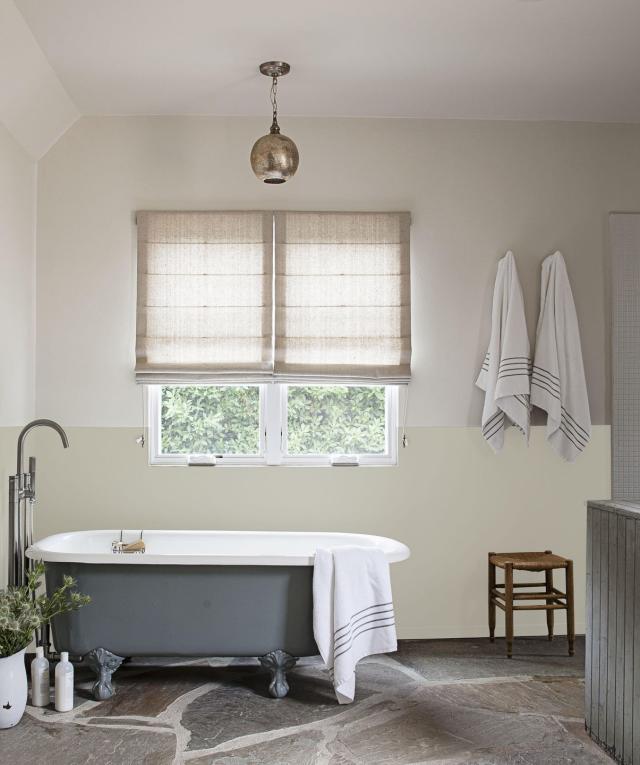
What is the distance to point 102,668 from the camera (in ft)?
11.7

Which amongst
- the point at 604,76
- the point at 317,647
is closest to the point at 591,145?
the point at 604,76

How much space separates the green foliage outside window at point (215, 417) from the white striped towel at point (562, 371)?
1.56 m

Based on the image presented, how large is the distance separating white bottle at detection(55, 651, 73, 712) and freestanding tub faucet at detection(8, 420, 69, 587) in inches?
22.6

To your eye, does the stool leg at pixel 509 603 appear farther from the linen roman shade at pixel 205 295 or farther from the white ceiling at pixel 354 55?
the white ceiling at pixel 354 55

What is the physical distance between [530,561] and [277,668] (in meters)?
1.45

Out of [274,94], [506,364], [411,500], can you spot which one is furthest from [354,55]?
[411,500]

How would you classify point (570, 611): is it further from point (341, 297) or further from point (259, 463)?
point (341, 297)

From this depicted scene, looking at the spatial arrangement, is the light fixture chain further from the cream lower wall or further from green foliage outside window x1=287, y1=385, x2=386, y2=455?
the cream lower wall

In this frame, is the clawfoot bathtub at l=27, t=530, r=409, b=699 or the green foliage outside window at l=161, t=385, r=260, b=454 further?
the green foliage outside window at l=161, t=385, r=260, b=454

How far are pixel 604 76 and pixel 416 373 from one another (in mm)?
1752

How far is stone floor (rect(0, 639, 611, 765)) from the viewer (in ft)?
10.1

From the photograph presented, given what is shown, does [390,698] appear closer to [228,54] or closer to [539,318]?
[539,318]

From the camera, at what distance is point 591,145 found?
467 centimetres

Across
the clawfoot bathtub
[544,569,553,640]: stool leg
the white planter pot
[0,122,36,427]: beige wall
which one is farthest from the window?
the white planter pot
